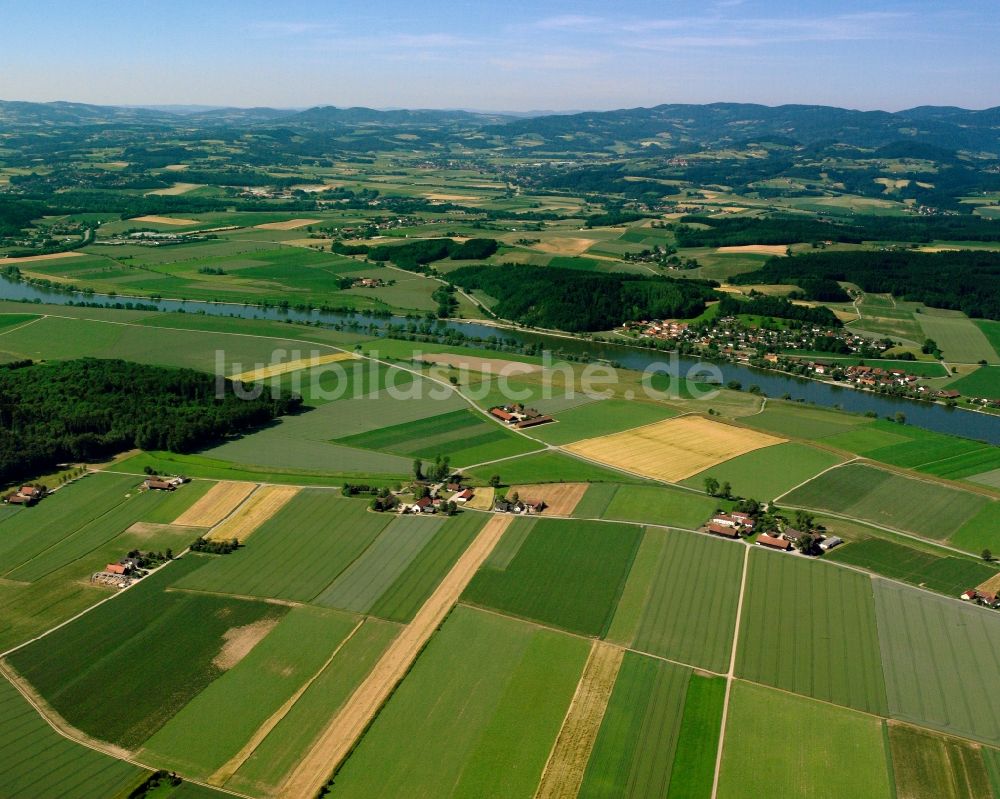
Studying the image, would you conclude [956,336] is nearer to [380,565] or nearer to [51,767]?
[380,565]

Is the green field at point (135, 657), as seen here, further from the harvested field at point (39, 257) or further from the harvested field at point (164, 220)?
the harvested field at point (164, 220)

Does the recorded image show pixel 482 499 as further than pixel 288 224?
No

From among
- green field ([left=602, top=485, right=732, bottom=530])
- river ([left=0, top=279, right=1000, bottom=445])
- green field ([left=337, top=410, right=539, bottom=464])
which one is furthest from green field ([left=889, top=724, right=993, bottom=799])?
river ([left=0, top=279, right=1000, bottom=445])

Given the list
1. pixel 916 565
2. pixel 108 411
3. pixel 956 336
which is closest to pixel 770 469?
pixel 916 565

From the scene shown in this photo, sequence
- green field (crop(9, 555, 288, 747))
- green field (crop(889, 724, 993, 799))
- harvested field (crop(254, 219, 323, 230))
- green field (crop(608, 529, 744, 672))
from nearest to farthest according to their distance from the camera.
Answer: green field (crop(889, 724, 993, 799))
green field (crop(9, 555, 288, 747))
green field (crop(608, 529, 744, 672))
harvested field (crop(254, 219, 323, 230))

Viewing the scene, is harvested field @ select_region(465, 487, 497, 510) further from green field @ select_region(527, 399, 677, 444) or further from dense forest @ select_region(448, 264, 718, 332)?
dense forest @ select_region(448, 264, 718, 332)
